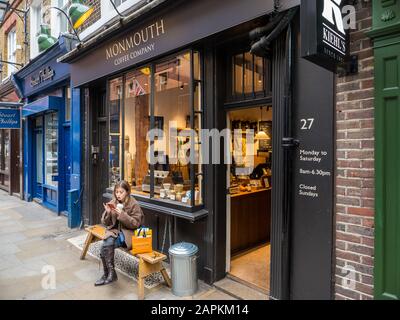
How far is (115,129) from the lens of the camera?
20.8 ft

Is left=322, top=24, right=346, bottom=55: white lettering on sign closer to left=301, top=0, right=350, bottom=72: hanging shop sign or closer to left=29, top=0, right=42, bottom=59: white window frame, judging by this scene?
left=301, top=0, right=350, bottom=72: hanging shop sign

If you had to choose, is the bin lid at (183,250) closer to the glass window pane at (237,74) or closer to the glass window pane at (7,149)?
the glass window pane at (237,74)

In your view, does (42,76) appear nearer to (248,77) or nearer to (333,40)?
(248,77)

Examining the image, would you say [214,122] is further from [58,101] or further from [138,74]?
[58,101]

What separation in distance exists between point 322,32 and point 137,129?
170 inches

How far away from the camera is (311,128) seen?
316cm

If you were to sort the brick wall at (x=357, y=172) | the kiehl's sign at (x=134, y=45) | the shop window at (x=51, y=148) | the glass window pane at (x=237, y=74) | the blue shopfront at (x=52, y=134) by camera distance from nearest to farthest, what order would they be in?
→ 1. the brick wall at (x=357, y=172)
2. the glass window pane at (x=237, y=74)
3. the kiehl's sign at (x=134, y=45)
4. the blue shopfront at (x=52, y=134)
5. the shop window at (x=51, y=148)

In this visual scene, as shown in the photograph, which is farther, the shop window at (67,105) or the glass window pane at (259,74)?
the shop window at (67,105)

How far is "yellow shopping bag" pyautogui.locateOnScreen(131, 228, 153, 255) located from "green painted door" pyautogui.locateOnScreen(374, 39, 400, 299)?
2.74 metres

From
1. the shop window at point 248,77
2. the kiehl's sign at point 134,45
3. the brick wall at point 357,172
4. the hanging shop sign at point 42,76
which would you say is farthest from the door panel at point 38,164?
the brick wall at point 357,172

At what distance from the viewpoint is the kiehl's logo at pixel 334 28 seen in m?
2.49

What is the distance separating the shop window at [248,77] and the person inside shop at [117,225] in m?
2.13

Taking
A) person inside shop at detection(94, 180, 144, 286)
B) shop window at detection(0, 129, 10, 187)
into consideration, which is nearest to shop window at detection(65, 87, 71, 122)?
person inside shop at detection(94, 180, 144, 286)
